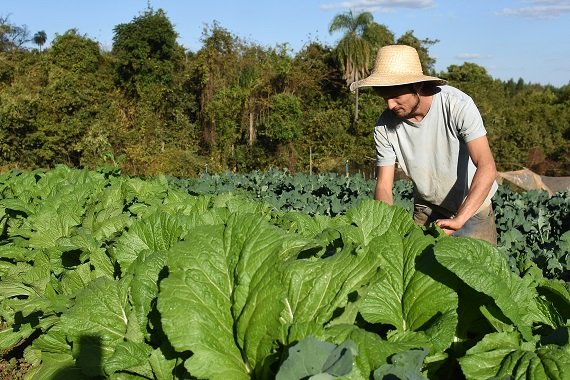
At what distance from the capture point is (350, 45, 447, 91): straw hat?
3.91m

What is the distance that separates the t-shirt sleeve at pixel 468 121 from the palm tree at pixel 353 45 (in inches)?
1319

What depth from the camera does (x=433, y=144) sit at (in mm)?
4312

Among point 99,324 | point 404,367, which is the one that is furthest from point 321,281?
point 99,324

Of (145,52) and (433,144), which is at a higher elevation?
(145,52)

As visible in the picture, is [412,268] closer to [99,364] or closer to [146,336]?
[146,336]

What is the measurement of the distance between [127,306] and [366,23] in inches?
1468

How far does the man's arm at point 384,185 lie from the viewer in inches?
173

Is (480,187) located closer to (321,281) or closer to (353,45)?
(321,281)

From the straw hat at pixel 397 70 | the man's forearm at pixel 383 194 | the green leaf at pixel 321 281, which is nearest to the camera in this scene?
the green leaf at pixel 321 281

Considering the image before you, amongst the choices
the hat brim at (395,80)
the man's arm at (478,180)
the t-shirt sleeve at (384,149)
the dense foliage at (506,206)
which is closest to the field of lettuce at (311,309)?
the dense foliage at (506,206)

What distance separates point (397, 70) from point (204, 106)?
32.9m

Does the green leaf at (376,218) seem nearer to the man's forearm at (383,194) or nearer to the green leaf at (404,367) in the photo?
the green leaf at (404,367)

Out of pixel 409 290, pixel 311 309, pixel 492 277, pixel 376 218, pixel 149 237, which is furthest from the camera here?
pixel 149 237

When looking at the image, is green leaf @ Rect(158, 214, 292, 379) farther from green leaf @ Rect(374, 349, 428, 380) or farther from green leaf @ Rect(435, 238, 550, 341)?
green leaf @ Rect(435, 238, 550, 341)
